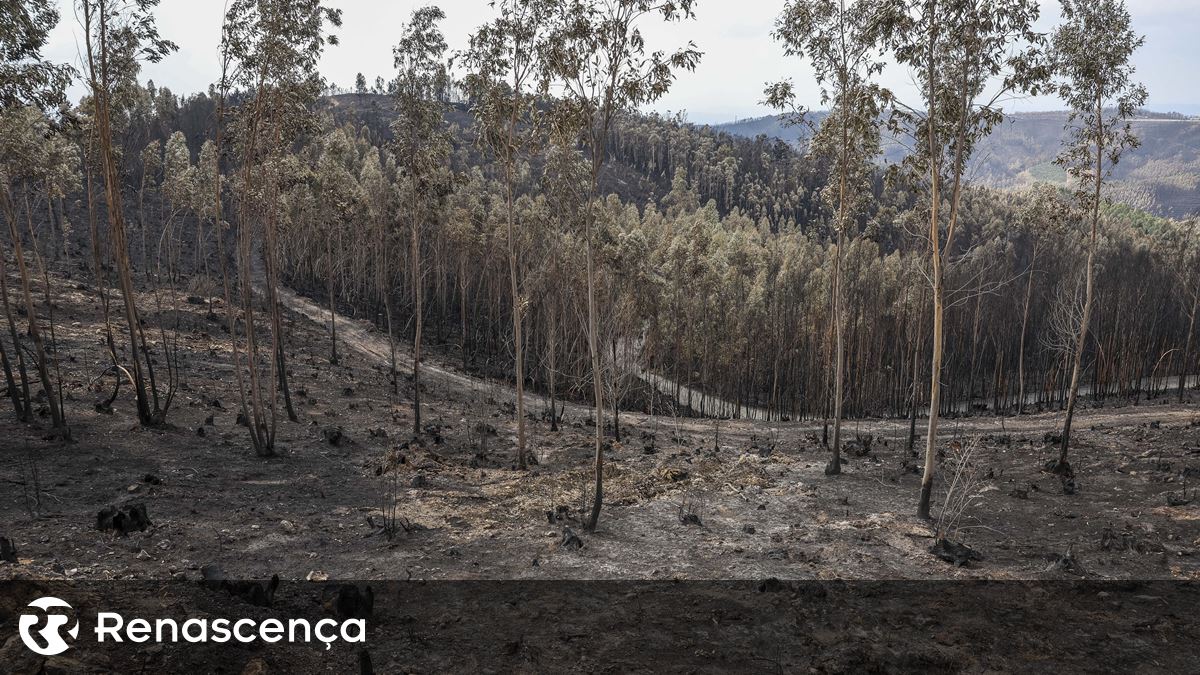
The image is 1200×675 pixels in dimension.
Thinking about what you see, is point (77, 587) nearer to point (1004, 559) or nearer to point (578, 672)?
point (578, 672)

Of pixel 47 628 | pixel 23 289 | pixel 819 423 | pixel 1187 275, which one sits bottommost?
pixel 819 423

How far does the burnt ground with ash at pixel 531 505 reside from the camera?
11.5m

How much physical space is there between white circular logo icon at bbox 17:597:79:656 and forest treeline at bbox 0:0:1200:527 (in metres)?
8.47

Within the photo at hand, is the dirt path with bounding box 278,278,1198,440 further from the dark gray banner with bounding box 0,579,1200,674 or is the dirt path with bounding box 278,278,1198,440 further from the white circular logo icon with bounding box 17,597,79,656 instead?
the white circular logo icon with bounding box 17,597,79,656

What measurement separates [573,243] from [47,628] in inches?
1524

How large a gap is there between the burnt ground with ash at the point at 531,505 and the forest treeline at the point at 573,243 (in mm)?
Result: 1185

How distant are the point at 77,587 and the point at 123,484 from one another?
7.20 meters

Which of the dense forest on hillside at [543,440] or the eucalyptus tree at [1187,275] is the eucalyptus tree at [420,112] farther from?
the eucalyptus tree at [1187,275]

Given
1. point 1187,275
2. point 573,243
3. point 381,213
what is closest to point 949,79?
point 573,243

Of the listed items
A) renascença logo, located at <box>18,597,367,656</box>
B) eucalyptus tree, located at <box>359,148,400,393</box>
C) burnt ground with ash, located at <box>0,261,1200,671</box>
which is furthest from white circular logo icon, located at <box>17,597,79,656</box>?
eucalyptus tree, located at <box>359,148,400,393</box>

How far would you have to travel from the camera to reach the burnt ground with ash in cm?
1152

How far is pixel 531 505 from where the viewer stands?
15836mm

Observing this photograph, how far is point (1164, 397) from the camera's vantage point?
40.4 meters

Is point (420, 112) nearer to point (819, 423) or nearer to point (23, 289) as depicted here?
point (23, 289)
